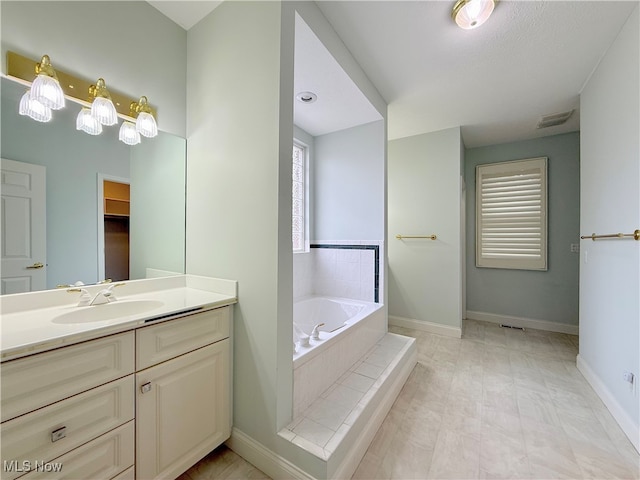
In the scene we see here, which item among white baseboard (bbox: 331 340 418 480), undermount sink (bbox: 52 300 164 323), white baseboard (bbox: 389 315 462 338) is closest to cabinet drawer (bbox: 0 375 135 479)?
undermount sink (bbox: 52 300 164 323)

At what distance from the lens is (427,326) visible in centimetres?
319

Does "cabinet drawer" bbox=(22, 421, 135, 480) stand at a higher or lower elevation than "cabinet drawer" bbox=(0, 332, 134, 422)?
lower

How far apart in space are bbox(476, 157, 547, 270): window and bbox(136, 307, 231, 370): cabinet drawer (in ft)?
11.8

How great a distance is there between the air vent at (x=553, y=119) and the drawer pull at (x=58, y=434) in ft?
13.8

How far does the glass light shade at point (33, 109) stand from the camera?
1134 millimetres

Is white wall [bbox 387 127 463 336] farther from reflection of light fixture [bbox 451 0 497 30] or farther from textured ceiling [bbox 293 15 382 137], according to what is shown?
reflection of light fixture [bbox 451 0 497 30]

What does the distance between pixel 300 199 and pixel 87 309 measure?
83.2 inches

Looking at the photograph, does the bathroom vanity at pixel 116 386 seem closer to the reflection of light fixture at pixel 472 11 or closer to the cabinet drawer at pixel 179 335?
the cabinet drawer at pixel 179 335

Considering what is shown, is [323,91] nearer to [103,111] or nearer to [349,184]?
[349,184]

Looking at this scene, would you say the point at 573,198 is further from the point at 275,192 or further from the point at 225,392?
the point at 225,392

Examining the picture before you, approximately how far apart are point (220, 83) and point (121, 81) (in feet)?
1.79

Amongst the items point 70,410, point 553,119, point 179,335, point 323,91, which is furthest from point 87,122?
point 553,119

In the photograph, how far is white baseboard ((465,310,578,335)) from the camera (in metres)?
3.16

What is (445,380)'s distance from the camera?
6.93 feet
